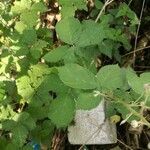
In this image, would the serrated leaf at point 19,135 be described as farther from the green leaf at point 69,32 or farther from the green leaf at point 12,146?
the green leaf at point 69,32

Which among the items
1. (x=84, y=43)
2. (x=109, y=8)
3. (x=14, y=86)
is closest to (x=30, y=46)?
(x=14, y=86)

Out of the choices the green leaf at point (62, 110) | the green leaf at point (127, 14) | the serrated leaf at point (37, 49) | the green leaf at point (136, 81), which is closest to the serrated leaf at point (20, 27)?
the serrated leaf at point (37, 49)

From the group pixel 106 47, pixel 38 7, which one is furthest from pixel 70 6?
pixel 106 47

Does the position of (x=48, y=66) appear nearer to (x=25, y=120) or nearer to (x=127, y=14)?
(x=25, y=120)

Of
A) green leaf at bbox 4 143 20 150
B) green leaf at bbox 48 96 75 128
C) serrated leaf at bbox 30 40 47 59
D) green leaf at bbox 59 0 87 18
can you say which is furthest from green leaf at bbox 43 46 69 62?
green leaf at bbox 4 143 20 150

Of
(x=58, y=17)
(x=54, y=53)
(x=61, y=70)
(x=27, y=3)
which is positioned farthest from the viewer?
(x=58, y=17)

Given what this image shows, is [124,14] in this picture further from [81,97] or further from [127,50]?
[81,97]
